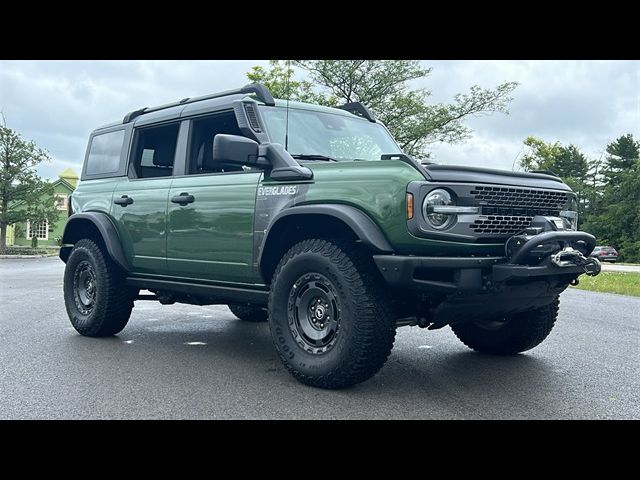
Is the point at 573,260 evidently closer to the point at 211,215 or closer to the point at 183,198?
the point at 211,215

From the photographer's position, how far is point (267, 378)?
4.85m

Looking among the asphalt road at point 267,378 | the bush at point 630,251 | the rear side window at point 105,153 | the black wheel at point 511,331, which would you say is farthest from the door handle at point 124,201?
the bush at point 630,251

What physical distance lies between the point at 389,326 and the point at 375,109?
91.6 ft

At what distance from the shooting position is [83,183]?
7312 mm

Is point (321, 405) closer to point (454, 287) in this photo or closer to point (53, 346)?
point (454, 287)

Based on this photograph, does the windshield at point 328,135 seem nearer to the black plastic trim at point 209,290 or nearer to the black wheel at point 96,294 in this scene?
the black plastic trim at point 209,290

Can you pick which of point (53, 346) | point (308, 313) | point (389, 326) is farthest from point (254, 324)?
point (389, 326)

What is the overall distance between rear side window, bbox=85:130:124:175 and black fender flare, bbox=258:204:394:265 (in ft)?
10.3

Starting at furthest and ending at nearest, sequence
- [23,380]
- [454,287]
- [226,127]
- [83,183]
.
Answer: [83,183], [226,127], [23,380], [454,287]

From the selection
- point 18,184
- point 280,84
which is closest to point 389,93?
point 280,84

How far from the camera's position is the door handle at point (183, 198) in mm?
5625

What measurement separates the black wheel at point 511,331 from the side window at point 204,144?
8.50 feet

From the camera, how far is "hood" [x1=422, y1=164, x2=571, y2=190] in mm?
4160

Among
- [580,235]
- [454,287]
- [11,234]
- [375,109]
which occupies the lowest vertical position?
[11,234]
